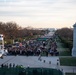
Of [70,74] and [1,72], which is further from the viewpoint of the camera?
[70,74]

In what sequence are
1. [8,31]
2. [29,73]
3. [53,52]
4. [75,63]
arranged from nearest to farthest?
[29,73] → [75,63] → [53,52] → [8,31]

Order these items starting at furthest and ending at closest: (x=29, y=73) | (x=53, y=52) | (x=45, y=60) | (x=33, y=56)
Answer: (x=53, y=52) < (x=33, y=56) < (x=45, y=60) < (x=29, y=73)

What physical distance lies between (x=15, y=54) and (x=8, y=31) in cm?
5072

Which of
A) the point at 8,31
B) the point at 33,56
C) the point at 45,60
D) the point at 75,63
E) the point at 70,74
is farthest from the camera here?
the point at 8,31

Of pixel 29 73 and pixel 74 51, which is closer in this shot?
pixel 29 73

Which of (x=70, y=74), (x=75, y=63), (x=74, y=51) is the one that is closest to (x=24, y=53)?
(x=74, y=51)

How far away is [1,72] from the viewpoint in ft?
81.5

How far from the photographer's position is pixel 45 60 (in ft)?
139

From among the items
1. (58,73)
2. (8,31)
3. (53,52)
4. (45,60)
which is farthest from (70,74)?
(8,31)

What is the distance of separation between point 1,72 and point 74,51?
24097 millimetres

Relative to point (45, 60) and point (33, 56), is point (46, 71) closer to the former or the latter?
point (45, 60)

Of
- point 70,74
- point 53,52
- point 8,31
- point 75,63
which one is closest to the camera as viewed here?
point 70,74

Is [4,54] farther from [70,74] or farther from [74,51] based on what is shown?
[70,74]

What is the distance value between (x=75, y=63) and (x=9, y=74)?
1500cm
